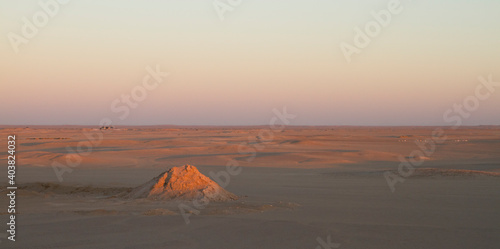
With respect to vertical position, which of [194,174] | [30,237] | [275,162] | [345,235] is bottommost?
[345,235]

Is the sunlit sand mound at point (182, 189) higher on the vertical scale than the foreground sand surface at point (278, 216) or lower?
higher

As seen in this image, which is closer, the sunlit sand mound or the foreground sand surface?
the foreground sand surface

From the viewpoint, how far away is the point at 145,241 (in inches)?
287

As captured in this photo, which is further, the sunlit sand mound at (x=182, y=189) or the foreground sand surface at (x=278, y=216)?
the sunlit sand mound at (x=182, y=189)

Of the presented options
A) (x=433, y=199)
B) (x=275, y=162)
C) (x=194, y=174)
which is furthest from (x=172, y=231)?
(x=275, y=162)

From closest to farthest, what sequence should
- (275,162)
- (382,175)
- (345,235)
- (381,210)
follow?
(345,235), (381,210), (382,175), (275,162)

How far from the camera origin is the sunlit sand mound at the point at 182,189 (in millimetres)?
11547

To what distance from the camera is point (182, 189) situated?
1188cm

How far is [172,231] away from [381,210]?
4.52 m

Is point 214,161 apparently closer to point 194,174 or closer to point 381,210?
point 194,174

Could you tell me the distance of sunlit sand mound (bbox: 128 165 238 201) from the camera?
37.9 feet

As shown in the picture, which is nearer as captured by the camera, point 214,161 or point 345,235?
point 345,235

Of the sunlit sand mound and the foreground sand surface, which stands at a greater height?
the sunlit sand mound

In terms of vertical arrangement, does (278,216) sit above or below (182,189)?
below
